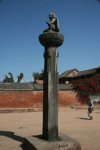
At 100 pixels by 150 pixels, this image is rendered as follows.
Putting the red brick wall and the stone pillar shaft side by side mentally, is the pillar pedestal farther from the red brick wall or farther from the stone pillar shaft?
the red brick wall

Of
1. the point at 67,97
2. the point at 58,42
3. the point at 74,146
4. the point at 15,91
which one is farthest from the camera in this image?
the point at 67,97

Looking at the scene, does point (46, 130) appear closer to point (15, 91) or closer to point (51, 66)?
point (51, 66)

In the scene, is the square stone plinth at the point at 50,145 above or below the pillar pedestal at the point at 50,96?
below

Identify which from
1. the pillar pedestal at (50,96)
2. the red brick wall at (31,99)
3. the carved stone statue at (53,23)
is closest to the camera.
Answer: the pillar pedestal at (50,96)

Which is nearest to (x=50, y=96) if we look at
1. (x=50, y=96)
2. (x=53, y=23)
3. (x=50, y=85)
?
(x=50, y=96)

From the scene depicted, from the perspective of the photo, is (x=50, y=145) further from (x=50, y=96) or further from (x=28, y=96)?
(x=28, y=96)

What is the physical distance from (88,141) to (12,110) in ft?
33.0

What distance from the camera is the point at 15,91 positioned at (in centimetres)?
1577

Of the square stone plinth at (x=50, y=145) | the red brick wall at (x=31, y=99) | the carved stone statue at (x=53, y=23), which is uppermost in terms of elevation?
the carved stone statue at (x=53, y=23)

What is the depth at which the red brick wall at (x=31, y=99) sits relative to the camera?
15.4 m

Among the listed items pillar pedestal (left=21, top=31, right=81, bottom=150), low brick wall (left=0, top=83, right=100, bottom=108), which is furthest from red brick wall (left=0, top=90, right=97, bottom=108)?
pillar pedestal (left=21, top=31, right=81, bottom=150)

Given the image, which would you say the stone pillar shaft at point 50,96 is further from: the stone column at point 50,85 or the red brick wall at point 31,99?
the red brick wall at point 31,99

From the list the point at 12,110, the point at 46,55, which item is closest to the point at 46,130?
the point at 46,55

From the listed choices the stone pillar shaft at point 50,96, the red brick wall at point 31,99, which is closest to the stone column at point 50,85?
the stone pillar shaft at point 50,96
